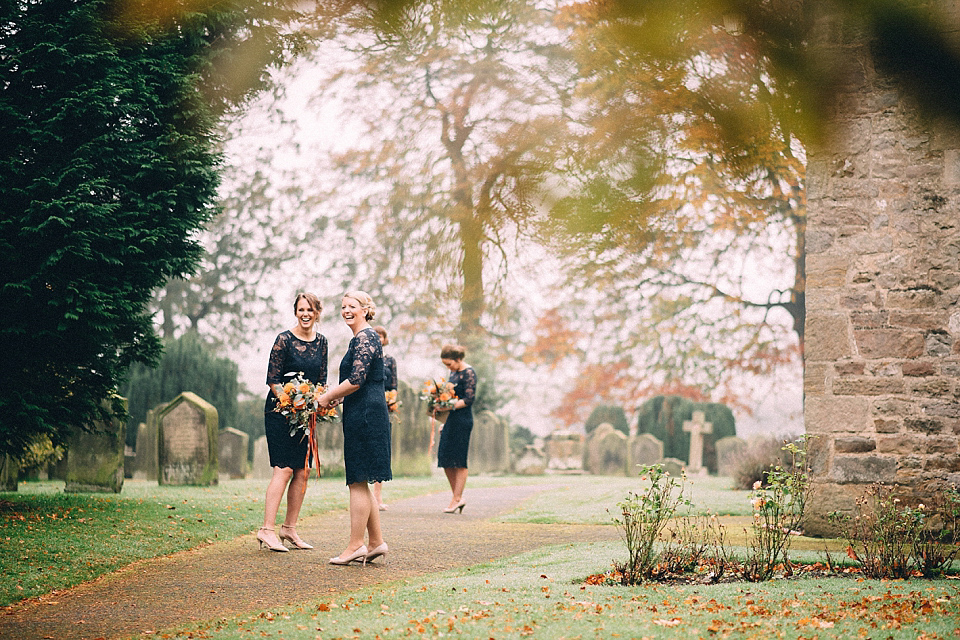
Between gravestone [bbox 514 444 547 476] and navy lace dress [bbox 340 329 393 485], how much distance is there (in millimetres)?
13700

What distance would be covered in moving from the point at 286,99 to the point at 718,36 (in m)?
0.84

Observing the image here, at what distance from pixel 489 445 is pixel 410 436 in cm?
308

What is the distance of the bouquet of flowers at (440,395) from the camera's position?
9.23 m

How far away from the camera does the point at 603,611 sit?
4.20m

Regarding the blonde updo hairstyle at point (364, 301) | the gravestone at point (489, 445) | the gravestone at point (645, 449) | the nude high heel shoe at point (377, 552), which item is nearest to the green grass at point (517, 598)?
the nude high heel shoe at point (377, 552)

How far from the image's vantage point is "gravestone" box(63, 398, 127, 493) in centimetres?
1037

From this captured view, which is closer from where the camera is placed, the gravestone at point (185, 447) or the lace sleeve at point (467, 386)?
the lace sleeve at point (467, 386)

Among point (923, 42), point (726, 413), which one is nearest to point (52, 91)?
point (923, 42)

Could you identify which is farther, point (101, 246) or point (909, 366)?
point (101, 246)

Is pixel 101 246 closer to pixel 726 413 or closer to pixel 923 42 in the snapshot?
pixel 923 42

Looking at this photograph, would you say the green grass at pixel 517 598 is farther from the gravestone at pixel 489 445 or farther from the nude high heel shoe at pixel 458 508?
the gravestone at pixel 489 445

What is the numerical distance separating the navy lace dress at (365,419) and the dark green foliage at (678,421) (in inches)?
649

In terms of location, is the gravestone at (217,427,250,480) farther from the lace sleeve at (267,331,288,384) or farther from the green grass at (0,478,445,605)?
the lace sleeve at (267,331,288,384)

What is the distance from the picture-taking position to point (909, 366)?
668 centimetres
